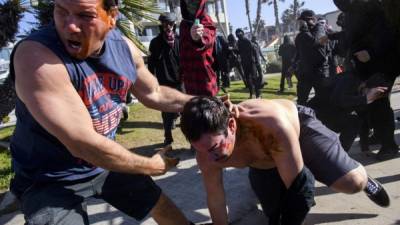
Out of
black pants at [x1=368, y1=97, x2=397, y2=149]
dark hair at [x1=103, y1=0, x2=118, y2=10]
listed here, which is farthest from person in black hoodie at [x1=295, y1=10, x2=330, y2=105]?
dark hair at [x1=103, y1=0, x2=118, y2=10]

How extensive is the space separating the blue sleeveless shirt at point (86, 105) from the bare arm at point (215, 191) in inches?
24.9

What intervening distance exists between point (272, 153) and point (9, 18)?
12.4ft

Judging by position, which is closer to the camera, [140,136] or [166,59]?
[166,59]

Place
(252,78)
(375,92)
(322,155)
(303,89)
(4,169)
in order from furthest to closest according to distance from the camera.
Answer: (252,78), (303,89), (4,169), (375,92), (322,155)

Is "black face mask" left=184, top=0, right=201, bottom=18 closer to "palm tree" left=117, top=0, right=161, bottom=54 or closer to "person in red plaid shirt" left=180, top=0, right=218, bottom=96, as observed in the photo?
"person in red plaid shirt" left=180, top=0, right=218, bottom=96

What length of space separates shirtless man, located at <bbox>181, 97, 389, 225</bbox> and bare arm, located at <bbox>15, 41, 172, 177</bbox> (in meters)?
0.45

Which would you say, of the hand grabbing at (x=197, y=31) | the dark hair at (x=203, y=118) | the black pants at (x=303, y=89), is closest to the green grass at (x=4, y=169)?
the hand grabbing at (x=197, y=31)

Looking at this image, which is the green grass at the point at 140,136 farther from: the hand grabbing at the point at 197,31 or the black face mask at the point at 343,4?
the black face mask at the point at 343,4

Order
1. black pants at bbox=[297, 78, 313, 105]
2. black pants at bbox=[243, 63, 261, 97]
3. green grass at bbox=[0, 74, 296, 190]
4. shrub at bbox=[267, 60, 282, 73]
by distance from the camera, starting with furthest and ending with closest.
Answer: shrub at bbox=[267, 60, 282, 73]
black pants at bbox=[243, 63, 261, 97]
black pants at bbox=[297, 78, 313, 105]
green grass at bbox=[0, 74, 296, 190]

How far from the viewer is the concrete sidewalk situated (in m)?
2.87

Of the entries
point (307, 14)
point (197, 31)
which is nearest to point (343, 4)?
point (197, 31)

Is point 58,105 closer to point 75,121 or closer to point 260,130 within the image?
point 75,121

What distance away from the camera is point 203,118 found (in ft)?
6.47

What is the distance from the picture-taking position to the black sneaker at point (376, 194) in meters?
2.75
